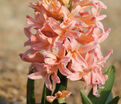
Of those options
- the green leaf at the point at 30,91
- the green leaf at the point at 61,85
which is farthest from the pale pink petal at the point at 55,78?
the green leaf at the point at 30,91

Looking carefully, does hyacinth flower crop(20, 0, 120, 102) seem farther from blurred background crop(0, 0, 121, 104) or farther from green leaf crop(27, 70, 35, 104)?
blurred background crop(0, 0, 121, 104)

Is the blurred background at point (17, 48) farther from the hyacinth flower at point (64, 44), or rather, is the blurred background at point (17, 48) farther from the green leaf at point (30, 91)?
the hyacinth flower at point (64, 44)

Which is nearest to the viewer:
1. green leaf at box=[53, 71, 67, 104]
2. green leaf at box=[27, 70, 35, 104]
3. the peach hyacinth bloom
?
the peach hyacinth bloom

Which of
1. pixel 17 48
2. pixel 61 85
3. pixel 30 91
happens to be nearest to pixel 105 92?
pixel 61 85

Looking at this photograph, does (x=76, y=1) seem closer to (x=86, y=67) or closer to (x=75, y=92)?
(x=86, y=67)

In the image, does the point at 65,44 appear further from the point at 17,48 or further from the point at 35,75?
the point at 17,48

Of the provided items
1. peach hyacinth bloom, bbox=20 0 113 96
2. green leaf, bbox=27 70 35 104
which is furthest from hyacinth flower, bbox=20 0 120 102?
green leaf, bbox=27 70 35 104
